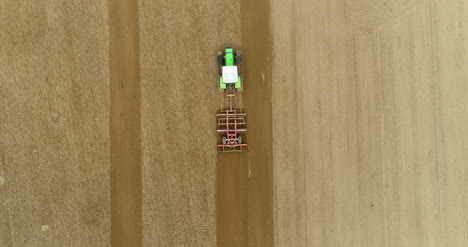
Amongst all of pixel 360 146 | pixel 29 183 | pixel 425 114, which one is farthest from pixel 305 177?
pixel 29 183

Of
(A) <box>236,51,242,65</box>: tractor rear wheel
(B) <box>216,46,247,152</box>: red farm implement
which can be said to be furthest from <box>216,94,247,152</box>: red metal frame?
(A) <box>236,51,242,65</box>: tractor rear wheel

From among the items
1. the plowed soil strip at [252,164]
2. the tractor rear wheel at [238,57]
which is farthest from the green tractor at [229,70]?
the plowed soil strip at [252,164]

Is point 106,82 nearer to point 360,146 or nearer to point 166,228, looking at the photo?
point 166,228

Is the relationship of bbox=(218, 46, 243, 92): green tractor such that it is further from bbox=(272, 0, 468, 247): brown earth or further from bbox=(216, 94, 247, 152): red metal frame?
bbox=(272, 0, 468, 247): brown earth

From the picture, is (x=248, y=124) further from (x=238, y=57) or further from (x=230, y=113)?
(x=238, y=57)

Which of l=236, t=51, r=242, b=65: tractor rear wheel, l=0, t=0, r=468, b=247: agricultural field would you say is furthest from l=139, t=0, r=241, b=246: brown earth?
l=236, t=51, r=242, b=65: tractor rear wheel

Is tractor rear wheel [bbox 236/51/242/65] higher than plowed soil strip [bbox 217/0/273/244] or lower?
higher

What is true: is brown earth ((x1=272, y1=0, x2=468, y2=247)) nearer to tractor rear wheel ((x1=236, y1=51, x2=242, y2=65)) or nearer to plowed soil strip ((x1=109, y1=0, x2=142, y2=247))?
tractor rear wheel ((x1=236, y1=51, x2=242, y2=65))
